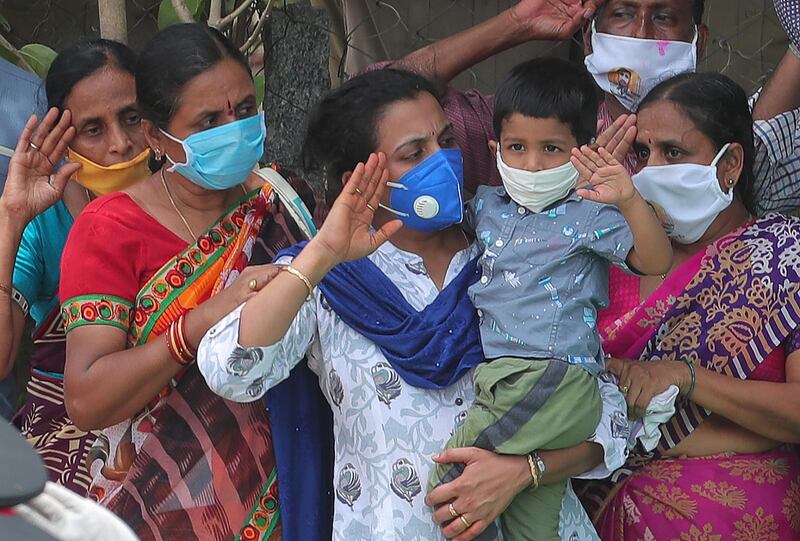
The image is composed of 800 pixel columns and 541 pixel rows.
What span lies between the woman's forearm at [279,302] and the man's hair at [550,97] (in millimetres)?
584

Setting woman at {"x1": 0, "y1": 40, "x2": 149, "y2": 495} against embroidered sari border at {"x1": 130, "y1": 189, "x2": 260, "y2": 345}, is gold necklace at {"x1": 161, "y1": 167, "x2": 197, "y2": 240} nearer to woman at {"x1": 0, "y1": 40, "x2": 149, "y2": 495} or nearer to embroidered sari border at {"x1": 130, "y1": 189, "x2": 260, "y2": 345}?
embroidered sari border at {"x1": 130, "y1": 189, "x2": 260, "y2": 345}

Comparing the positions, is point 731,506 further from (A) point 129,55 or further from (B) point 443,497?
(A) point 129,55

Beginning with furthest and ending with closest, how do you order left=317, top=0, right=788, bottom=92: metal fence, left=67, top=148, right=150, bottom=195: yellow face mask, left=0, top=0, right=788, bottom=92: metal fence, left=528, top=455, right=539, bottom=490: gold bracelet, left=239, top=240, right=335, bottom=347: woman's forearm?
left=317, top=0, right=788, bottom=92: metal fence
left=0, top=0, right=788, bottom=92: metal fence
left=67, top=148, right=150, bottom=195: yellow face mask
left=528, top=455, right=539, bottom=490: gold bracelet
left=239, top=240, right=335, bottom=347: woman's forearm

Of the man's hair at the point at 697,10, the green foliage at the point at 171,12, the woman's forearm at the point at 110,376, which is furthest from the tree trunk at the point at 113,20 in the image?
the man's hair at the point at 697,10

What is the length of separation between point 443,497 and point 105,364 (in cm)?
75

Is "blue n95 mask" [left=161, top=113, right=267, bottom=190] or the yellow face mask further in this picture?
the yellow face mask

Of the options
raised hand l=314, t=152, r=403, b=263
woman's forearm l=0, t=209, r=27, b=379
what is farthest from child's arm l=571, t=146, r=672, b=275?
woman's forearm l=0, t=209, r=27, b=379

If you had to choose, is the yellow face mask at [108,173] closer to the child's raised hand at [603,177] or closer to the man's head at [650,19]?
the child's raised hand at [603,177]

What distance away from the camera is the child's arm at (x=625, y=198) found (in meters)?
2.19

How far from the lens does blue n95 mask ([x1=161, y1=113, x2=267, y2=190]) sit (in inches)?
95.7

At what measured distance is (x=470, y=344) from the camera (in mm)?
2299

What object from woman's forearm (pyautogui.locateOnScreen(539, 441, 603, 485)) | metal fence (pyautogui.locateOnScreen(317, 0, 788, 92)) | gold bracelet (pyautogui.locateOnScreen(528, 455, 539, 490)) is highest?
gold bracelet (pyautogui.locateOnScreen(528, 455, 539, 490))

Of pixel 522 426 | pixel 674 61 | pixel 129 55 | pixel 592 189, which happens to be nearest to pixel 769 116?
pixel 674 61

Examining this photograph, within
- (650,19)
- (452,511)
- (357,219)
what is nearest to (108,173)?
(357,219)
